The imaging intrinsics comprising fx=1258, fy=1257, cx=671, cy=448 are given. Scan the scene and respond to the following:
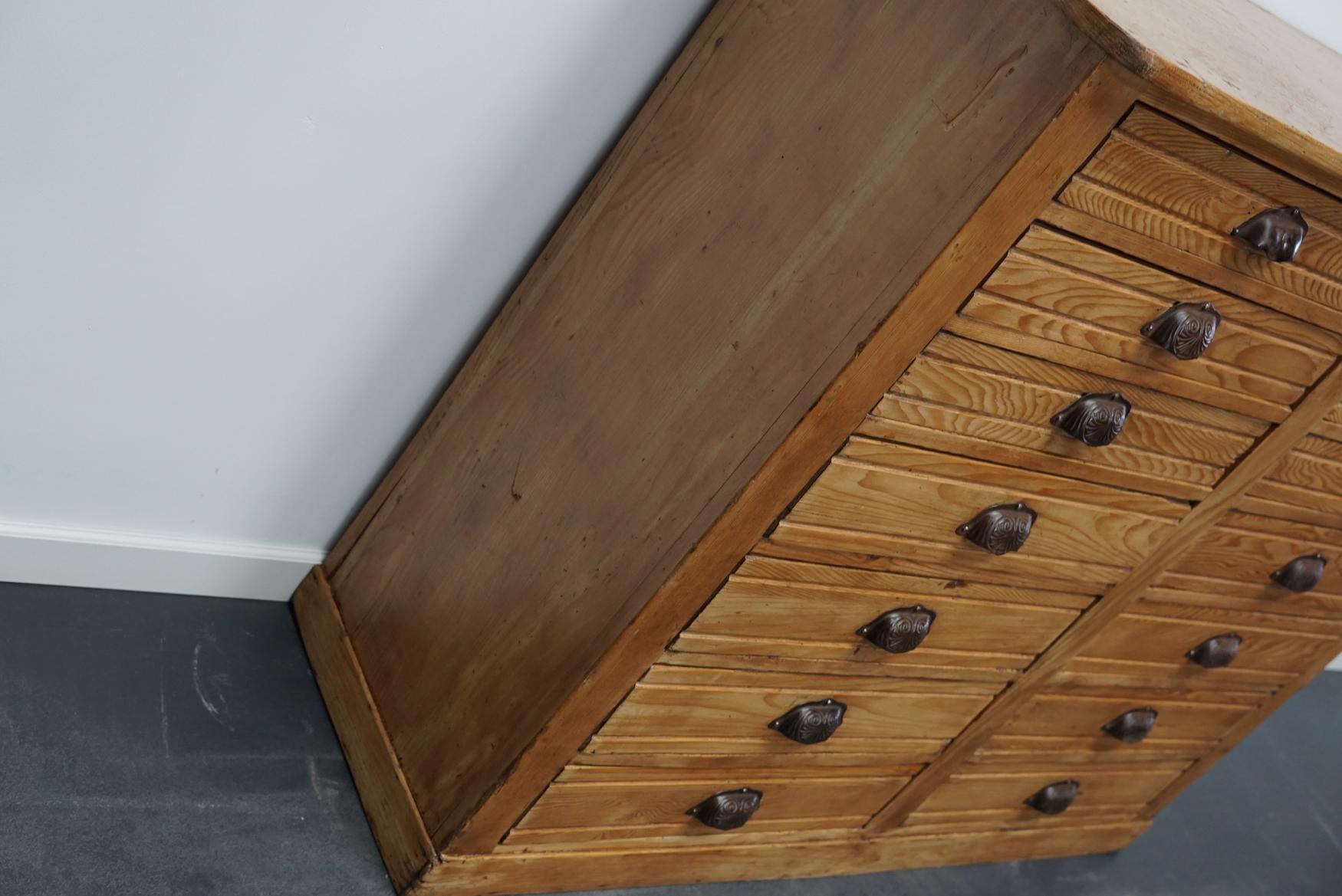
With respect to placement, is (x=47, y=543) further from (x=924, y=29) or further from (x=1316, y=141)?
(x=1316, y=141)

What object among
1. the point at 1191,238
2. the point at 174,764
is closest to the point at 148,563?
the point at 174,764

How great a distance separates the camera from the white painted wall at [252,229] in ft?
4.40

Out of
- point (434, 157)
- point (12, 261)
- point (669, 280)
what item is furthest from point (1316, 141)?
point (12, 261)

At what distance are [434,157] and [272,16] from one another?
249 mm

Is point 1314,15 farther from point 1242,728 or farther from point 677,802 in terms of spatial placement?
point 677,802

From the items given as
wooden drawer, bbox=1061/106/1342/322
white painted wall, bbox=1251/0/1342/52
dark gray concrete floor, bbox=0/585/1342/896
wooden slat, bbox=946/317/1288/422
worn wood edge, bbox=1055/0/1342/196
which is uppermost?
white painted wall, bbox=1251/0/1342/52

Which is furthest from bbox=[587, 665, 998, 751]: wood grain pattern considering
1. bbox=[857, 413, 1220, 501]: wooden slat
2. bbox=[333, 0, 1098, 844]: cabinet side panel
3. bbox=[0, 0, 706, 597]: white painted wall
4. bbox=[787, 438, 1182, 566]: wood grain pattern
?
bbox=[0, 0, 706, 597]: white painted wall

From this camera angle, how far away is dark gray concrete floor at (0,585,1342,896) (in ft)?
4.41

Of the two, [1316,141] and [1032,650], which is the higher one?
[1316,141]

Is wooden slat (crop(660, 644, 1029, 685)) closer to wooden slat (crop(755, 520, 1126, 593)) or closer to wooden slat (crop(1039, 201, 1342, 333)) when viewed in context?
wooden slat (crop(755, 520, 1126, 593))

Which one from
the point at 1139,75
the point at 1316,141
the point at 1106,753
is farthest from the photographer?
the point at 1106,753

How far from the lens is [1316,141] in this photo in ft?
3.83

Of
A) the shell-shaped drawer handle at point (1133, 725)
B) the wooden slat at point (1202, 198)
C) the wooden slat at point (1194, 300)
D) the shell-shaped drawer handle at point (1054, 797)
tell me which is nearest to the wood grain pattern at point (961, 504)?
the wooden slat at point (1194, 300)

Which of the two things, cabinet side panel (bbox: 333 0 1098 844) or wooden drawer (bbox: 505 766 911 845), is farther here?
wooden drawer (bbox: 505 766 911 845)
